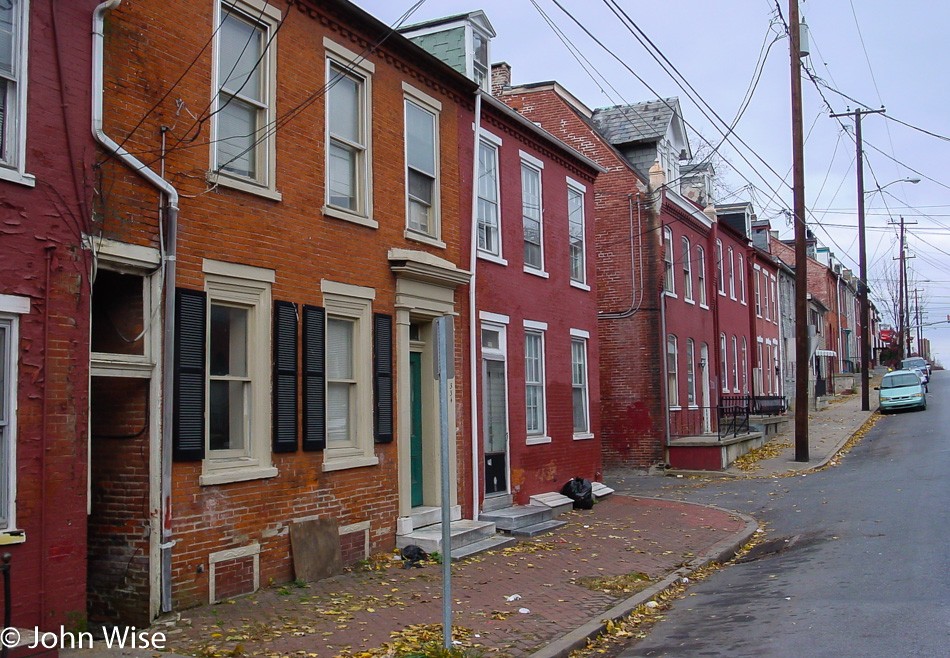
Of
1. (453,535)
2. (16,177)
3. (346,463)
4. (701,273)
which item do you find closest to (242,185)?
(16,177)

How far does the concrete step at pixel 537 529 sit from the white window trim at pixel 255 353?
511 cm

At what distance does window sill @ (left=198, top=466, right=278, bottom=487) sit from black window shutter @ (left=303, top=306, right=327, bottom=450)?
734 millimetres

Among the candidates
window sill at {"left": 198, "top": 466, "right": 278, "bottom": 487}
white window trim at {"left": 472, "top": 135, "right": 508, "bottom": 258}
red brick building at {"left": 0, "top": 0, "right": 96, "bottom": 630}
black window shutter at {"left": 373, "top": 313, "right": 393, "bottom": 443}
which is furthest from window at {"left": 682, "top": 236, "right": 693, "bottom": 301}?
red brick building at {"left": 0, "top": 0, "right": 96, "bottom": 630}

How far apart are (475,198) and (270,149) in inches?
199

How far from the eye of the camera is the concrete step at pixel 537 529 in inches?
541

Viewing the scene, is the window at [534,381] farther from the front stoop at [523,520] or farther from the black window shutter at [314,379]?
the black window shutter at [314,379]

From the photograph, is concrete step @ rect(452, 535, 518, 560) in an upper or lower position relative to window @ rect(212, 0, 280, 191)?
lower

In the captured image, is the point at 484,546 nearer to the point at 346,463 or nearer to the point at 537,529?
the point at 537,529

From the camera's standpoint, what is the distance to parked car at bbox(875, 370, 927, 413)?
123ft

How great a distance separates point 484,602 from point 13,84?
6679 millimetres

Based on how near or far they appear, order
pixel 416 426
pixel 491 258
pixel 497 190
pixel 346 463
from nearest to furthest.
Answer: pixel 346 463 < pixel 416 426 < pixel 491 258 < pixel 497 190

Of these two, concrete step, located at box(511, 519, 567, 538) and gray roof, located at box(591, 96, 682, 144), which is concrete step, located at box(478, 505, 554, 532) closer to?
concrete step, located at box(511, 519, 567, 538)

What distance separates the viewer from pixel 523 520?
14125mm

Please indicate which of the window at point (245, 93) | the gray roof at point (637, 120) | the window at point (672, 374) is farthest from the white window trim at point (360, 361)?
the gray roof at point (637, 120)
